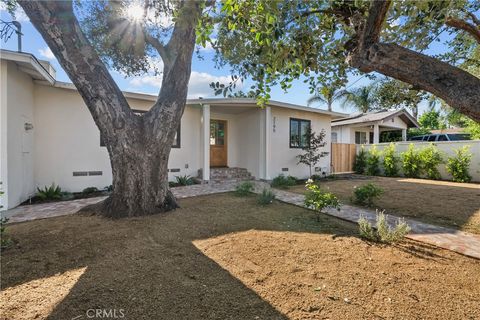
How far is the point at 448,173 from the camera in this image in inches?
411

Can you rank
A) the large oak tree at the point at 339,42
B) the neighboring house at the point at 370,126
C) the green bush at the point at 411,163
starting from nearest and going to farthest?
the large oak tree at the point at 339,42 < the green bush at the point at 411,163 < the neighboring house at the point at 370,126

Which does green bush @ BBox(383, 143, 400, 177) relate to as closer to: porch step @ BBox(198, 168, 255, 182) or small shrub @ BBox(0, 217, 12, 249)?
porch step @ BBox(198, 168, 255, 182)

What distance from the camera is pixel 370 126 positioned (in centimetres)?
1669

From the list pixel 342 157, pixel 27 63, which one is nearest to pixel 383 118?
pixel 342 157

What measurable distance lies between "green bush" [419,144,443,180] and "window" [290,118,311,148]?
5525 mm

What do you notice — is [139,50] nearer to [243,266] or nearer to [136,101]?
[136,101]

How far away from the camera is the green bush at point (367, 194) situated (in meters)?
5.72

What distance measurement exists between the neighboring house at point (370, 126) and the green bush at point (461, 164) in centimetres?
529

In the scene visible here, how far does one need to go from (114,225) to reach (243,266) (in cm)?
270

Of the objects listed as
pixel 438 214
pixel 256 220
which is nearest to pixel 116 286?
pixel 256 220

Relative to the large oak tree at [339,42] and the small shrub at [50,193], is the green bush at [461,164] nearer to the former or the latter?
the large oak tree at [339,42]

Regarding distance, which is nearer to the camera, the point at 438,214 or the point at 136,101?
the point at 438,214

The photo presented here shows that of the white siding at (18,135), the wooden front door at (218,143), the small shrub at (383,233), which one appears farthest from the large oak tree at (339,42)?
the wooden front door at (218,143)

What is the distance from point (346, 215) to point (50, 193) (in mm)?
7782
